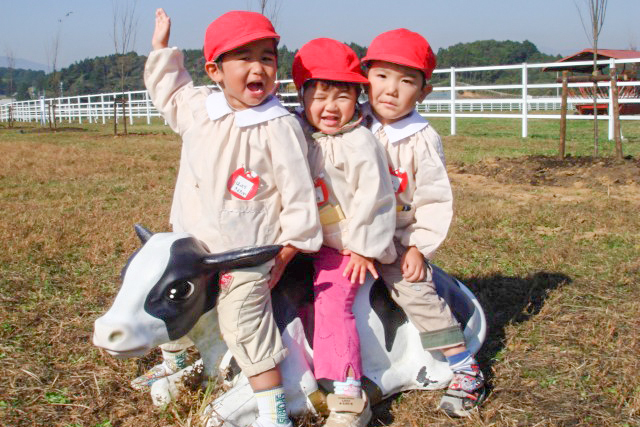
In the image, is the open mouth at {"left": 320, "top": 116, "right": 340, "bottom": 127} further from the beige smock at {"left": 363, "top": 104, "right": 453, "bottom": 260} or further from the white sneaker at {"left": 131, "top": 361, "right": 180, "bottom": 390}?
the white sneaker at {"left": 131, "top": 361, "right": 180, "bottom": 390}

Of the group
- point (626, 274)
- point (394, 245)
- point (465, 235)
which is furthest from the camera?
point (465, 235)

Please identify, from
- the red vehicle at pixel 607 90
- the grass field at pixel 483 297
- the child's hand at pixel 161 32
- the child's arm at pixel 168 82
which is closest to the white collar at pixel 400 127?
the child's arm at pixel 168 82

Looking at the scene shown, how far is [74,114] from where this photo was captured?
31859mm

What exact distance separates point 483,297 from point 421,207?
1489mm

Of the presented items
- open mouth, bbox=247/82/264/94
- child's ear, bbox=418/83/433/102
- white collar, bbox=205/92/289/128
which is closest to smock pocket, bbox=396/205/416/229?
child's ear, bbox=418/83/433/102

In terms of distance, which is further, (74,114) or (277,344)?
(74,114)

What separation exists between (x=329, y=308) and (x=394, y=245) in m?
0.40

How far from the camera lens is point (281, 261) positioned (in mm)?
2535

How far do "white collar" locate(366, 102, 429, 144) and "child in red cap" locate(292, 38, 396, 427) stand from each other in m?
0.16

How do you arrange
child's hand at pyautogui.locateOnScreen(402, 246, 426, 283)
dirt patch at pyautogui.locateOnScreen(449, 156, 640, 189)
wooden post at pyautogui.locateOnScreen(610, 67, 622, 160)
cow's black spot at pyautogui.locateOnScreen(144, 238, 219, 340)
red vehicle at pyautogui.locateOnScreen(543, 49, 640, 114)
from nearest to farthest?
1. cow's black spot at pyautogui.locateOnScreen(144, 238, 219, 340)
2. child's hand at pyautogui.locateOnScreen(402, 246, 426, 283)
3. dirt patch at pyautogui.locateOnScreen(449, 156, 640, 189)
4. wooden post at pyautogui.locateOnScreen(610, 67, 622, 160)
5. red vehicle at pyautogui.locateOnScreen(543, 49, 640, 114)

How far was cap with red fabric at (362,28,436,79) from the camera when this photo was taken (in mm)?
2680

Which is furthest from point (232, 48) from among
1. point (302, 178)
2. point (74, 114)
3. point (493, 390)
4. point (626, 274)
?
point (74, 114)

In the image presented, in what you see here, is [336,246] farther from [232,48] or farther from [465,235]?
[465,235]

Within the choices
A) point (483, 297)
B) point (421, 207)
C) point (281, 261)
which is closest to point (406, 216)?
point (421, 207)
